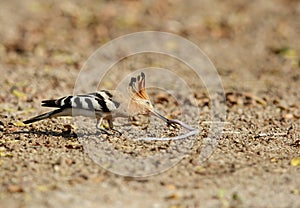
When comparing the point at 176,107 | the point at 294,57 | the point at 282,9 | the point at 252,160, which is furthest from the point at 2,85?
the point at 282,9

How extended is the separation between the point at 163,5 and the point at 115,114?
7.85 metres

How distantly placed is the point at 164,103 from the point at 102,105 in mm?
2330

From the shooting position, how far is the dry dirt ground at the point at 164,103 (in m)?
5.31

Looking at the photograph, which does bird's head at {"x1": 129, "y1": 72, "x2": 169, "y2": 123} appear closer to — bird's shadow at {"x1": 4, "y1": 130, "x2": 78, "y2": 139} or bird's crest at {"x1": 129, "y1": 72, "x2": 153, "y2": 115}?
bird's crest at {"x1": 129, "y1": 72, "x2": 153, "y2": 115}

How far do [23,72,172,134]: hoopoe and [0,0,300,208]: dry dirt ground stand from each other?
30 centimetres

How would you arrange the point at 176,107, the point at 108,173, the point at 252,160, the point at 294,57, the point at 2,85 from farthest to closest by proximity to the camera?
the point at 294,57, the point at 2,85, the point at 176,107, the point at 252,160, the point at 108,173

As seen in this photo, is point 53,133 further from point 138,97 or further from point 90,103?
point 138,97

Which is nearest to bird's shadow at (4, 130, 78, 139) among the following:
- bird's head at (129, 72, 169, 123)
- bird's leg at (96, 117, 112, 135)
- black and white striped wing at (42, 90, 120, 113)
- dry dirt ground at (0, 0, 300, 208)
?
dry dirt ground at (0, 0, 300, 208)

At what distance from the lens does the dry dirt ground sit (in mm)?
5312

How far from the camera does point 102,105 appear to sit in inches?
253

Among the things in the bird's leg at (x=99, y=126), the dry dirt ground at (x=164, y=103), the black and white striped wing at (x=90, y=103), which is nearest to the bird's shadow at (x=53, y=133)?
the dry dirt ground at (x=164, y=103)

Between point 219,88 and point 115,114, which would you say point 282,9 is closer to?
point 219,88

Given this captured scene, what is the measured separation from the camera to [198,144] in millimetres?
6527

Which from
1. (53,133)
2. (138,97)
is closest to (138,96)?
(138,97)
